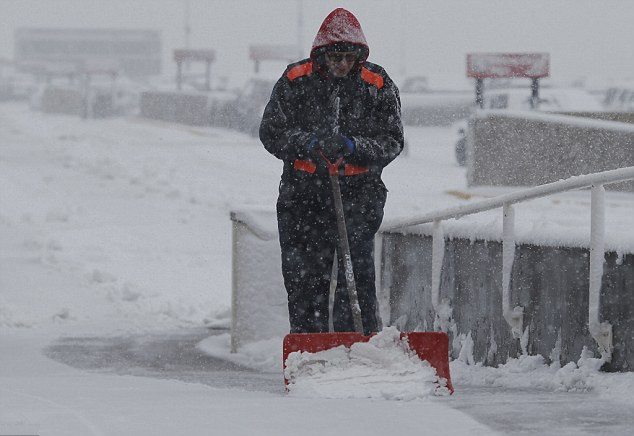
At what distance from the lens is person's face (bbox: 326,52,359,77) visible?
5387 millimetres

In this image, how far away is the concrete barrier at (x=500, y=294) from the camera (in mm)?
5152

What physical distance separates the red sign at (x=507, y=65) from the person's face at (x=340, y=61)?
13.8 metres

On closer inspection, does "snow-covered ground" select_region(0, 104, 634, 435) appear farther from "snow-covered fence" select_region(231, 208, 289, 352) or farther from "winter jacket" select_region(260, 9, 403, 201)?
"winter jacket" select_region(260, 9, 403, 201)

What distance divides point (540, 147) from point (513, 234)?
966 cm

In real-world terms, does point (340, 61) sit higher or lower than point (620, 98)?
higher

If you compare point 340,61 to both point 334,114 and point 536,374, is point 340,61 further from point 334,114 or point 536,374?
point 536,374

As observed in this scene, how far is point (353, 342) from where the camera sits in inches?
196

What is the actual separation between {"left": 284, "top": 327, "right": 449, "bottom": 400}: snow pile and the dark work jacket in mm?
857

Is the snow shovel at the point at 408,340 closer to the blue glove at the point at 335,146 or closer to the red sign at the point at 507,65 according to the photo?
the blue glove at the point at 335,146

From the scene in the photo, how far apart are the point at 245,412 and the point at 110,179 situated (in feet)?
56.7

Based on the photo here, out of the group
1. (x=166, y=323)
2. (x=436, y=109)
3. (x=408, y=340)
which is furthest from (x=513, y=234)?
(x=436, y=109)

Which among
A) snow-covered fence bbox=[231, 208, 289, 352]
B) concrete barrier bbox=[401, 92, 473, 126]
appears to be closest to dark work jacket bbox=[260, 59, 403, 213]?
snow-covered fence bbox=[231, 208, 289, 352]

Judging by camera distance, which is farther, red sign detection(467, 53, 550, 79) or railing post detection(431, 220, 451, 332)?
red sign detection(467, 53, 550, 79)

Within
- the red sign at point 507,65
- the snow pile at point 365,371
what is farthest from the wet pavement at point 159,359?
the red sign at point 507,65
